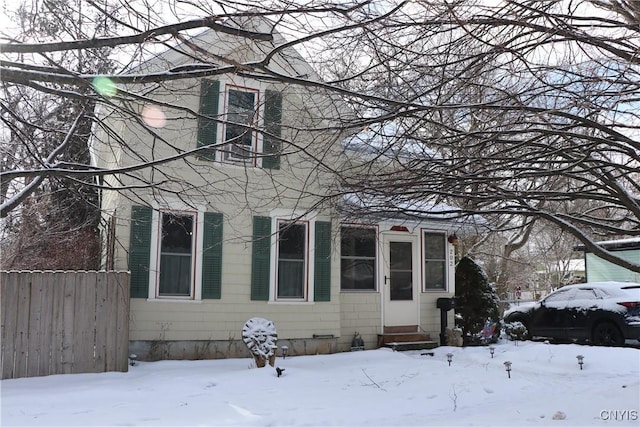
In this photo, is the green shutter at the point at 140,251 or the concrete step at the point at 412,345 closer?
the green shutter at the point at 140,251

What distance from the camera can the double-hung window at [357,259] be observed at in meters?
12.1

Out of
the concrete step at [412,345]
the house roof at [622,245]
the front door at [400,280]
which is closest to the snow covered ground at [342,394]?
the concrete step at [412,345]

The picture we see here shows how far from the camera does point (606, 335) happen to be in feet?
43.3

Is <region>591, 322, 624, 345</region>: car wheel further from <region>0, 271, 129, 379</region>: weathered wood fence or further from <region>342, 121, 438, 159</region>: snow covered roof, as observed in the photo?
<region>0, 271, 129, 379</region>: weathered wood fence

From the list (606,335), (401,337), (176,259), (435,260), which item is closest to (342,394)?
(176,259)

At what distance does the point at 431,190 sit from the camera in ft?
19.9

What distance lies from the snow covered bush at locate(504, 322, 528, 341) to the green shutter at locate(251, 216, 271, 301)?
679 centimetres

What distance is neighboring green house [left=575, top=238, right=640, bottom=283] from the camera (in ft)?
53.6

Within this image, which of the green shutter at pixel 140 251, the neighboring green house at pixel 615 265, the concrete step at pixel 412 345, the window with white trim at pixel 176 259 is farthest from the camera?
the neighboring green house at pixel 615 265

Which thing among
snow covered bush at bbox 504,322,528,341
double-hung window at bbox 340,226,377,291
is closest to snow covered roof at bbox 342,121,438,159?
double-hung window at bbox 340,226,377,291

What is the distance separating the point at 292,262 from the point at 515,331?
640cm

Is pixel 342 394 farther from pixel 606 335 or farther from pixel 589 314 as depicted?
Answer: pixel 589 314

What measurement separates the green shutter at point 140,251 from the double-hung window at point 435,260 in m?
6.30

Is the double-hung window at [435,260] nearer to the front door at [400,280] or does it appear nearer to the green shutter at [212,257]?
the front door at [400,280]
